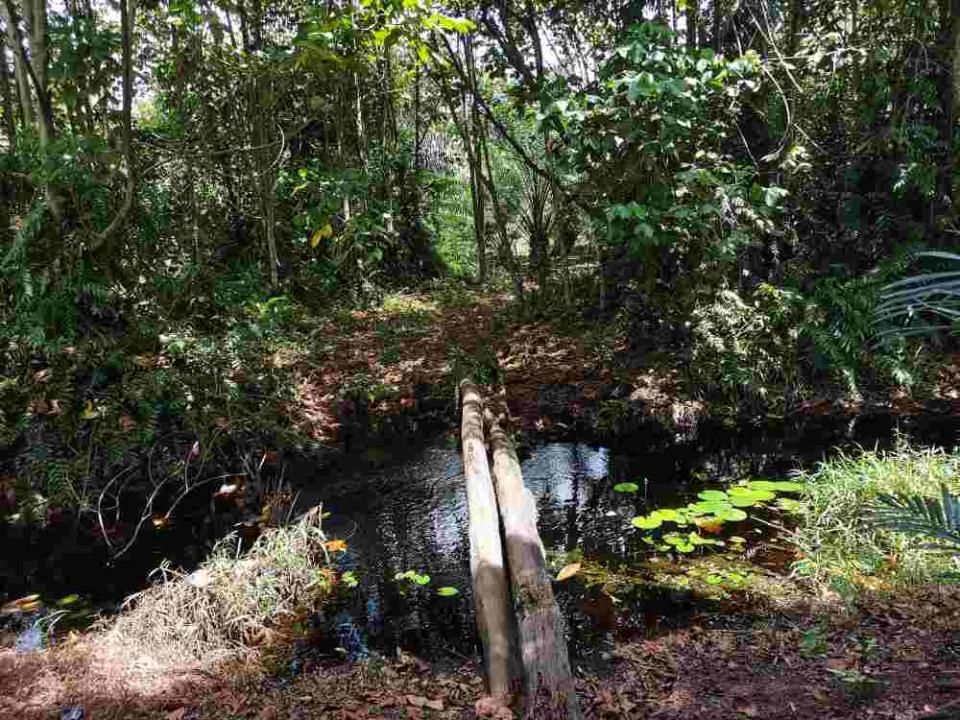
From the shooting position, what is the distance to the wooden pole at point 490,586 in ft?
8.87

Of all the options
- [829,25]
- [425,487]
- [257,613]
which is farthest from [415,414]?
[829,25]

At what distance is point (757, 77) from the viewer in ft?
22.7

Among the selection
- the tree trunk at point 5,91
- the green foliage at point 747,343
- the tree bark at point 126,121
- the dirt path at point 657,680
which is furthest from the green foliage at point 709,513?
the tree trunk at point 5,91

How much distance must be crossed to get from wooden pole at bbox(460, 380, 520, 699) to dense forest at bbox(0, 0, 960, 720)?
0.17 meters

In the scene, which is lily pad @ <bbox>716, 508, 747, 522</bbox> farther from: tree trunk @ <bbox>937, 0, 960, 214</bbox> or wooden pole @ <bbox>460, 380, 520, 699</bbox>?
tree trunk @ <bbox>937, 0, 960, 214</bbox>

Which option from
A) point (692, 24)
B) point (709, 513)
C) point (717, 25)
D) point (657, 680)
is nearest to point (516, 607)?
point (657, 680)

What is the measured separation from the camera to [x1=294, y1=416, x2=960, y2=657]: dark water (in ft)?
11.9

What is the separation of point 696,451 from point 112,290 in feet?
18.2

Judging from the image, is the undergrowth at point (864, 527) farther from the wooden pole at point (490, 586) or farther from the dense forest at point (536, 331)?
the wooden pole at point (490, 586)

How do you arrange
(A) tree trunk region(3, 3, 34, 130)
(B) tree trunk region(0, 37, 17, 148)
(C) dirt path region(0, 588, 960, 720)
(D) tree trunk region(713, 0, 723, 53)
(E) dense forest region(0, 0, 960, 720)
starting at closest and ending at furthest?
(C) dirt path region(0, 588, 960, 720) → (E) dense forest region(0, 0, 960, 720) → (A) tree trunk region(3, 3, 34, 130) → (D) tree trunk region(713, 0, 723, 53) → (B) tree trunk region(0, 37, 17, 148)

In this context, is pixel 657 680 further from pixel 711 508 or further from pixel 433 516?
pixel 433 516

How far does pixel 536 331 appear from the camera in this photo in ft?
29.8

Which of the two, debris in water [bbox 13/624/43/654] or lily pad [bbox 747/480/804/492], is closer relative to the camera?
debris in water [bbox 13/624/43/654]

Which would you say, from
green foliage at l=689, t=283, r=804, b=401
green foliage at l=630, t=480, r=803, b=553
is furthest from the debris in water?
green foliage at l=689, t=283, r=804, b=401
